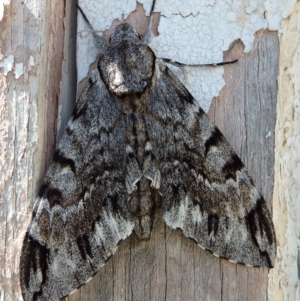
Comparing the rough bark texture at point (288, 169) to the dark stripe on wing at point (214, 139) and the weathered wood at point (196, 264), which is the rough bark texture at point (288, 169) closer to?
the weathered wood at point (196, 264)

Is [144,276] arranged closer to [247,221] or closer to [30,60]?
→ [247,221]

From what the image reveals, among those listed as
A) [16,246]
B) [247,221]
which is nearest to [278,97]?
[247,221]

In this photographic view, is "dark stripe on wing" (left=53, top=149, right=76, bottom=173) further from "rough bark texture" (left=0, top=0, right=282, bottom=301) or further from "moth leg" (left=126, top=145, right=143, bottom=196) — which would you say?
"moth leg" (left=126, top=145, right=143, bottom=196)

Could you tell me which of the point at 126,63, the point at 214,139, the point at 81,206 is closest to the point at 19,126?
the point at 81,206

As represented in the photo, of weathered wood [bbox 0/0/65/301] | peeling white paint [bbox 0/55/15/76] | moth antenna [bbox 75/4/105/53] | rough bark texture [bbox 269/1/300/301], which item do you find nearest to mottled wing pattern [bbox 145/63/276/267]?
rough bark texture [bbox 269/1/300/301]

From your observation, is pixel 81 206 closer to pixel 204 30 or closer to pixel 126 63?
pixel 126 63

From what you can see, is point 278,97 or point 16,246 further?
point 278,97
